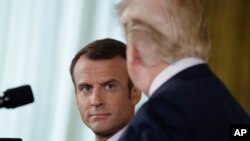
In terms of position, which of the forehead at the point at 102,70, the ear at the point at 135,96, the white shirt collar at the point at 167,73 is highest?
the forehead at the point at 102,70

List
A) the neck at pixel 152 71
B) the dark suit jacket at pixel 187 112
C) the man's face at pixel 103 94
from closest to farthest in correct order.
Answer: the dark suit jacket at pixel 187 112 < the neck at pixel 152 71 < the man's face at pixel 103 94

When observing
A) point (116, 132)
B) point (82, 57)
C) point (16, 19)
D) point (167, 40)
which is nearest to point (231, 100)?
point (167, 40)

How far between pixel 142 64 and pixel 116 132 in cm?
55

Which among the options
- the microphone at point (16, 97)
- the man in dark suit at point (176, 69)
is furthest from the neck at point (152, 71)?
the microphone at point (16, 97)

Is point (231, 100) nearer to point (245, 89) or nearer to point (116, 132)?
point (116, 132)

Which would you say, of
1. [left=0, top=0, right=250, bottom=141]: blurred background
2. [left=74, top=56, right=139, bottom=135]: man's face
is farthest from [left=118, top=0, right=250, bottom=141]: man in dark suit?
[left=0, top=0, right=250, bottom=141]: blurred background

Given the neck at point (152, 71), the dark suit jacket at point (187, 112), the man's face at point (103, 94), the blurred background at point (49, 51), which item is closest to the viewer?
Answer: the dark suit jacket at point (187, 112)

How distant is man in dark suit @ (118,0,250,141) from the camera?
2.88 ft

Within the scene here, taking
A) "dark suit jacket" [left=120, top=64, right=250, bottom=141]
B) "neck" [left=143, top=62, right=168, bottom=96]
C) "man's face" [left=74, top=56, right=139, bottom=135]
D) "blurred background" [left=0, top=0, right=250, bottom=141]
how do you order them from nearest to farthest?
1. "dark suit jacket" [left=120, top=64, right=250, bottom=141]
2. "neck" [left=143, top=62, right=168, bottom=96]
3. "man's face" [left=74, top=56, right=139, bottom=135]
4. "blurred background" [left=0, top=0, right=250, bottom=141]

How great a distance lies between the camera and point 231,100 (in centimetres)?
96

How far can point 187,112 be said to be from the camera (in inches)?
34.5

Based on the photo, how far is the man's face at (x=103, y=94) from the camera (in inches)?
58.8

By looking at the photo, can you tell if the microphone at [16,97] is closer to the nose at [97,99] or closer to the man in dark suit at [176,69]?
the man in dark suit at [176,69]

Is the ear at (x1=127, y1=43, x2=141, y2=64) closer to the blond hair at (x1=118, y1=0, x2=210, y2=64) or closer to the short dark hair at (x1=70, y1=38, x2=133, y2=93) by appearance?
the blond hair at (x1=118, y1=0, x2=210, y2=64)
